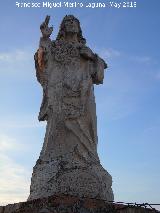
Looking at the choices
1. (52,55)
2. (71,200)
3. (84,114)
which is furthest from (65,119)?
(71,200)

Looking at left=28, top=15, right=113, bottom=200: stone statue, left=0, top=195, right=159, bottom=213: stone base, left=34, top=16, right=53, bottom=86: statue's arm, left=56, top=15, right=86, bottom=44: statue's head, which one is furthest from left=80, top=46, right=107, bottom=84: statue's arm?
left=0, top=195, right=159, bottom=213: stone base

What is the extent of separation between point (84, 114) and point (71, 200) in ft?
9.24

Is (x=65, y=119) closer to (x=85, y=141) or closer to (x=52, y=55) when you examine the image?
(x=85, y=141)

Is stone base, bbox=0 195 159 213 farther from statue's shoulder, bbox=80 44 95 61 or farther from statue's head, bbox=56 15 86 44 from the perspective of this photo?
statue's head, bbox=56 15 86 44

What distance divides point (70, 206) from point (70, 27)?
479cm

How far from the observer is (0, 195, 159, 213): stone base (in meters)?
6.67

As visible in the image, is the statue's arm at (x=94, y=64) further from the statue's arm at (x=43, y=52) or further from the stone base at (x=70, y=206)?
the stone base at (x=70, y=206)

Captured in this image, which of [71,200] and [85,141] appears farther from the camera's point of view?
[85,141]

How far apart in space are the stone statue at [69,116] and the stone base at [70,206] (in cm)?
→ 101

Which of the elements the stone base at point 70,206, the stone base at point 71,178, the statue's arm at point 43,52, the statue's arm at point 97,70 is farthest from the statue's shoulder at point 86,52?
the stone base at point 70,206

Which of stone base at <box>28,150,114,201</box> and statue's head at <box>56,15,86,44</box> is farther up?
statue's head at <box>56,15,86,44</box>

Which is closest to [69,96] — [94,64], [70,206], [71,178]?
[94,64]

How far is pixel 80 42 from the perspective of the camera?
1026cm

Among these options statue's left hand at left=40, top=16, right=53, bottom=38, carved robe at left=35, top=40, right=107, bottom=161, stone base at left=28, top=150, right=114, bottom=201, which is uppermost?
statue's left hand at left=40, top=16, right=53, bottom=38
